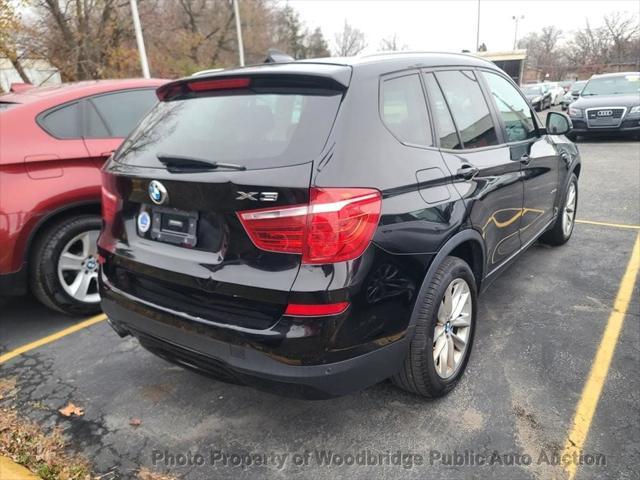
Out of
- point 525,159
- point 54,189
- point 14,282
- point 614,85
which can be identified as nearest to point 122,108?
point 54,189

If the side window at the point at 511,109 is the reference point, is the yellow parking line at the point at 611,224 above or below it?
below

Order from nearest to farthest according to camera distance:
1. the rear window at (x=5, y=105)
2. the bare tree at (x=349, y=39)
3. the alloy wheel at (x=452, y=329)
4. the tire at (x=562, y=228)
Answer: the alloy wheel at (x=452, y=329)
the rear window at (x=5, y=105)
the tire at (x=562, y=228)
the bare tree at (x=349, y=39)

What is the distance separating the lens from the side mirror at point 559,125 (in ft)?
13.6

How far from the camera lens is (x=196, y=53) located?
27.7 m

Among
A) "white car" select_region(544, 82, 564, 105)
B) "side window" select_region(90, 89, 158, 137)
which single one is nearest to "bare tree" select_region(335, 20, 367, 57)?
"white car" select_region(544, 82, 564, 105)


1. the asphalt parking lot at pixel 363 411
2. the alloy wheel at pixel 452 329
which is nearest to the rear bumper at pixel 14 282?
the asphalt parking lot at pixel 363 411

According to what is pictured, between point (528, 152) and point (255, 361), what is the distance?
2.62 metres

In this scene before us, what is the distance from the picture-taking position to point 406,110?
244cm

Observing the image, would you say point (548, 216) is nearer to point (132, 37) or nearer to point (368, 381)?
point (368, 381)

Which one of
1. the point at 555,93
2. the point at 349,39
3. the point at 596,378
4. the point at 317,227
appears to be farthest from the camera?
the point at 349,39

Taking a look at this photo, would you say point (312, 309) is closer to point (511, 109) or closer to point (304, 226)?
point (304, 226)

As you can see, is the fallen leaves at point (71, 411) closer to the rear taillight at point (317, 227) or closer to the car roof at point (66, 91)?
the rear taillight at point (317, 227)

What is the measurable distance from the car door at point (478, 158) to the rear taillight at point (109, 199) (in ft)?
5.70

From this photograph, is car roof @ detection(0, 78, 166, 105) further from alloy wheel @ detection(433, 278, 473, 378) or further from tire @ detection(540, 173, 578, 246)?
tire @ detection(540, 173, 578, 246)
